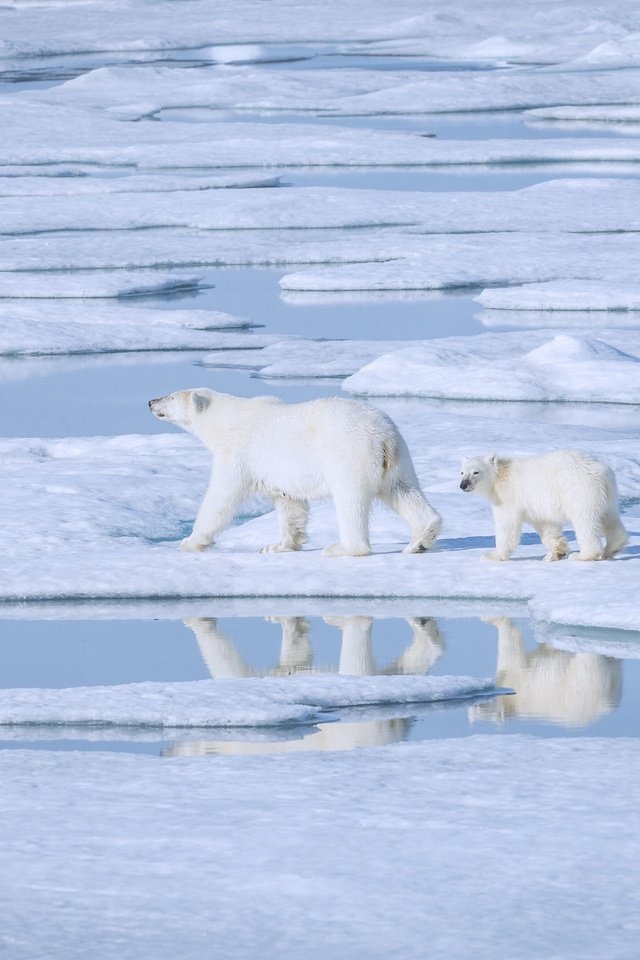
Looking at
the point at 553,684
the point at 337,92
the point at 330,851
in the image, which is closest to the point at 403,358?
the point at 553,684

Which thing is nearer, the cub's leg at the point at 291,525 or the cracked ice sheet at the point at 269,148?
the cub's leg at the point at 291,525

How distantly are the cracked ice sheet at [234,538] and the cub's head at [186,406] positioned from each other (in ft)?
1.49

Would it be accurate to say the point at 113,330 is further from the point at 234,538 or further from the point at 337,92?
the point at 337,92

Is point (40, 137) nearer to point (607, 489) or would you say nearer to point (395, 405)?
point (395, 405)

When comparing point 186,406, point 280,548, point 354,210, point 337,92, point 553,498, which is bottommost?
point 354,210

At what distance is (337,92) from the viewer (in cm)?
2492

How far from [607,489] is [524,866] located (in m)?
2.38

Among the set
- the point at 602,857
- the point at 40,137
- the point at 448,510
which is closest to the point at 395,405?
the point at 448,510

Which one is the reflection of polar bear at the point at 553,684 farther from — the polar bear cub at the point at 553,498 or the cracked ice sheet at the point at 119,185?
the cracked ice sheet at the point at 119,185

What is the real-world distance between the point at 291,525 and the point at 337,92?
1941 centimetres

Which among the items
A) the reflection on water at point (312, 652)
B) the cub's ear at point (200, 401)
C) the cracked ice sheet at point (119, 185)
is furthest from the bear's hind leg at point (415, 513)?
the cracked ice sheet at point (119, 185)

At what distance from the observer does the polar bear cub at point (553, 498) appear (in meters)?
5.70

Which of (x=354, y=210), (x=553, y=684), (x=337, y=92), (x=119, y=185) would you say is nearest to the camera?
(x=553, y=684)

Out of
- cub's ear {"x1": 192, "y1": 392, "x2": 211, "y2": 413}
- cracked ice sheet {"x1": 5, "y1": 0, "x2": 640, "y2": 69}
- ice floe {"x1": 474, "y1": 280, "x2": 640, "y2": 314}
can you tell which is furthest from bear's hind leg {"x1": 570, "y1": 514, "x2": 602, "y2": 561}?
cracked ice sheet {"x1": 5, "y1": 0, "x2": 640, "y2": 69}
